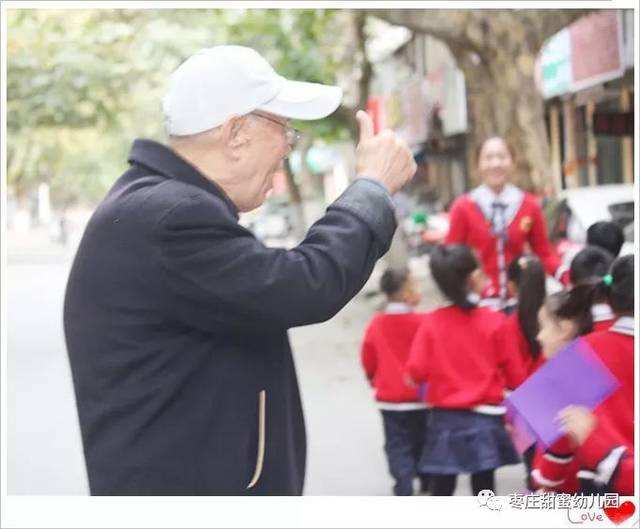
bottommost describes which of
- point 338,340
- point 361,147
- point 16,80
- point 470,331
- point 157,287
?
point 338,340

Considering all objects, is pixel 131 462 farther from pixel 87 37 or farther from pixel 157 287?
pixel 87 37

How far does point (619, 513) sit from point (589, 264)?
2215mm

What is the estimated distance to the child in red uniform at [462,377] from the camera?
5.02m

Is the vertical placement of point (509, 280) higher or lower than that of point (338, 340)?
higher

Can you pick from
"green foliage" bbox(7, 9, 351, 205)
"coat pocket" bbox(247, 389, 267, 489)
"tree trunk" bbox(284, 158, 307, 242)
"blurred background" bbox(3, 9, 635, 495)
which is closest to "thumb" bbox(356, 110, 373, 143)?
"coat pocket" bbox(247, 389, 267, 489)

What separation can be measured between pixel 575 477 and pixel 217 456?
2.05m

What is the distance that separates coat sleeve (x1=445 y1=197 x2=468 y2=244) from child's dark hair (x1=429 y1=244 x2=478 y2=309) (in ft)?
3.02

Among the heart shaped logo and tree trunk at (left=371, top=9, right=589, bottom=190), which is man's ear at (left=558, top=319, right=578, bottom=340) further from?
tree trunk at (left=371, top=9, right=589, bottom=190)

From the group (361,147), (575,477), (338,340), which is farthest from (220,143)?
(338,340)

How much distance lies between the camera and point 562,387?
314cm

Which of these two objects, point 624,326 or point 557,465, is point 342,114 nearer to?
point 557,465

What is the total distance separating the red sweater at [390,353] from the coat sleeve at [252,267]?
138 inches

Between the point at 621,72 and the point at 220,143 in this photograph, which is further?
the point at 621,72

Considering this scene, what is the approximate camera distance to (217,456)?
2.28 m
